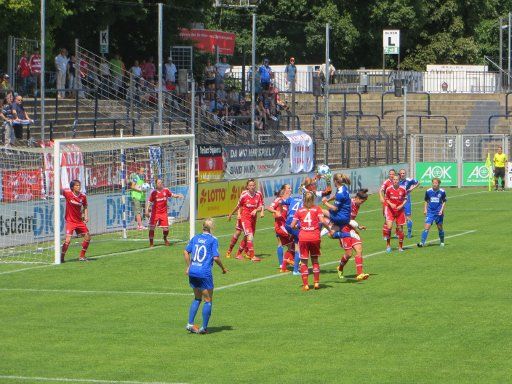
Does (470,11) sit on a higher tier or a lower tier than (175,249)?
higher

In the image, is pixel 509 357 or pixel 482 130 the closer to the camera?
pixel 509 357

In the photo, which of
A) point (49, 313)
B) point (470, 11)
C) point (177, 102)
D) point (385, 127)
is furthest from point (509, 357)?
point (470, 11)

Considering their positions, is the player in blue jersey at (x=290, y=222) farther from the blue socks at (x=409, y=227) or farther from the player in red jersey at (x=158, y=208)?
the blue socks at (x=409, y=227)

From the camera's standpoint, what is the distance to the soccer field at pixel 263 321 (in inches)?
668

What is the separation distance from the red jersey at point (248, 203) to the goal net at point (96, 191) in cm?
267

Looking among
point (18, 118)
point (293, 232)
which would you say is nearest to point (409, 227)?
point (293, 232)

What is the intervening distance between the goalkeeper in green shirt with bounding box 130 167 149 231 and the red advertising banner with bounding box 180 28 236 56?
21873mm

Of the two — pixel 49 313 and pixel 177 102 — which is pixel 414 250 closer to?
pixel 49 313

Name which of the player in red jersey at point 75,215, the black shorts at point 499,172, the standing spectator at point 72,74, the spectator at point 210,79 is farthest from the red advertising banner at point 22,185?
the black shorts at point 499,172

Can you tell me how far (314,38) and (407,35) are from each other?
685 cm

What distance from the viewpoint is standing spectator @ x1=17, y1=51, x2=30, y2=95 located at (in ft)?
138

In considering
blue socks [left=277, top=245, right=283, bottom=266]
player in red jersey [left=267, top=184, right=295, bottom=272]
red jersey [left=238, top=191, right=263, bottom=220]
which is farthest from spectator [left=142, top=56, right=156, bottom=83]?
player in red jersey [left=267, top=184, right=295, bottom=272]

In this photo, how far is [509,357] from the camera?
17.6 metres

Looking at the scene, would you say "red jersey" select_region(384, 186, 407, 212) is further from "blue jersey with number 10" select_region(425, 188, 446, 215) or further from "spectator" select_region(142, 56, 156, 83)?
"spectator" select_region(142, 56, 156, 83)
